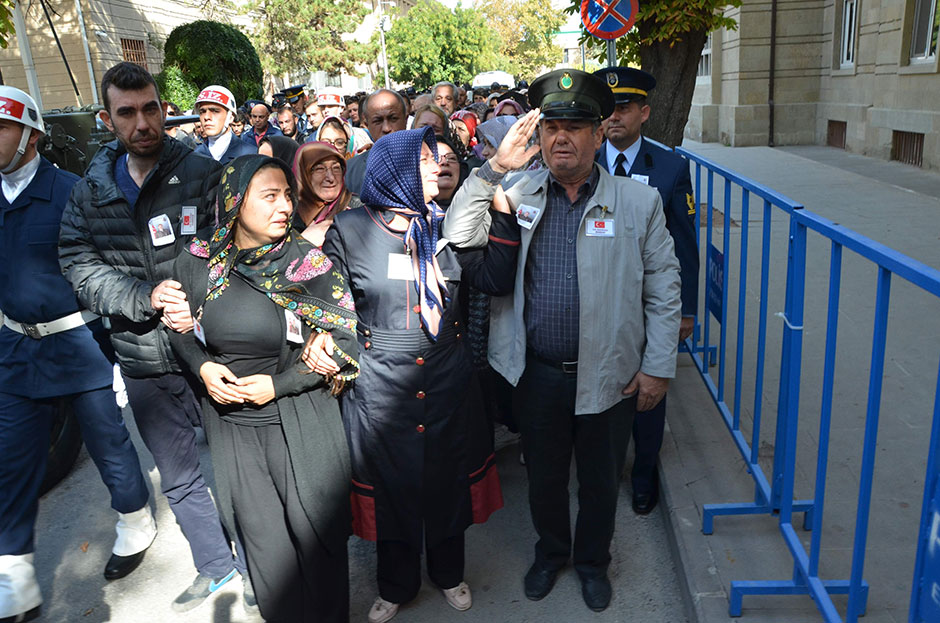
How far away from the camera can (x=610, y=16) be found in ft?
24.6

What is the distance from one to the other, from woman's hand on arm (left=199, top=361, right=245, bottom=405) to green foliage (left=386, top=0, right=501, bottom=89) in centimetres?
4463

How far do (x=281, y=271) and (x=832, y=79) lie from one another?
18.4m

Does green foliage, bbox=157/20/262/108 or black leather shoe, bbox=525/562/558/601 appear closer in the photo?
black leather shoe, bbox=525/562/558/601

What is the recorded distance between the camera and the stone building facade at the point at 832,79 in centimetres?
1341

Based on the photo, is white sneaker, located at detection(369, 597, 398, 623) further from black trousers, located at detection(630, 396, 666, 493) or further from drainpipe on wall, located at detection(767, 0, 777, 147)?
drainpipe on wall, located at detection(767, 0, 777, 147)

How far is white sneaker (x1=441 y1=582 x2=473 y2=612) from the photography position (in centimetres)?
339

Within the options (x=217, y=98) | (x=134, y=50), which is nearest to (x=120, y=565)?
(x=217, y=98)

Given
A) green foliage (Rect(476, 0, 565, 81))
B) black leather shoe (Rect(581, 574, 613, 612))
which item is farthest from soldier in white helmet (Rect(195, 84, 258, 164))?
green foliage (Rect(476, 0, 565, 81))

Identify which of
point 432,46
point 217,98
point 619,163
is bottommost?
point 619,163

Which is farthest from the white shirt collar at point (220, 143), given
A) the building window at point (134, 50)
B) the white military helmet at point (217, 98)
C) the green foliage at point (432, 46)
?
the green foliage at point (432, 46)

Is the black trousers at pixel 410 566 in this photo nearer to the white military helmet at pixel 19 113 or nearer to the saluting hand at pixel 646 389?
the saluting hand at pixel 646 389

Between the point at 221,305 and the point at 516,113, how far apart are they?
4.16 meters

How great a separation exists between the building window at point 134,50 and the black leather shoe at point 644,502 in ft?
90.2

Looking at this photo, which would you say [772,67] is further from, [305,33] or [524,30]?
[524,30]
